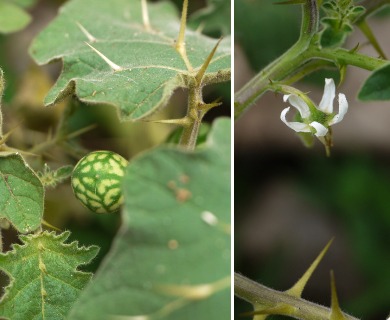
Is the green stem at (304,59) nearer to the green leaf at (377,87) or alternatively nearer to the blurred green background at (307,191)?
the green leaf at (377,87)

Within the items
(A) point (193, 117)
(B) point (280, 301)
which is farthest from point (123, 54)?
(B) point (280, 301)

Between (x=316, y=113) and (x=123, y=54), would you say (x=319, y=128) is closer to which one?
(x=316, y=113)

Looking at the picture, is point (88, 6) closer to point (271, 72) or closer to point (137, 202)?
point (271, 72)

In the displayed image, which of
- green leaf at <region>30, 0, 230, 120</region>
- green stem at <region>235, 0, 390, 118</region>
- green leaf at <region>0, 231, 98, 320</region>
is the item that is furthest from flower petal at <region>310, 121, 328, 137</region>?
green leaf at <region>0, 231, 98, 320</region>

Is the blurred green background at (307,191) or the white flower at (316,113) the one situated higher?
the white flower at (316,113)

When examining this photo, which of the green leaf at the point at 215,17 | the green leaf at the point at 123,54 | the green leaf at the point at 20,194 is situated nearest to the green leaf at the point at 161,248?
the green leaf at the point at 123,54

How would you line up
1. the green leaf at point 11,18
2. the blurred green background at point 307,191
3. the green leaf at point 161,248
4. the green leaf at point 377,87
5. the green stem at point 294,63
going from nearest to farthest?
the green leaf at point 161,248 < the green leaf at point 377,87 < the green stem at point 294,63 < the green leaf at point 11,18 < the blurred green background at point 307,191

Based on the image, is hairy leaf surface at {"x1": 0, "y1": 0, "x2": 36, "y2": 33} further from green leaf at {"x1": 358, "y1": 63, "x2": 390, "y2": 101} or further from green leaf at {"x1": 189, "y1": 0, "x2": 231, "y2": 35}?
green leaf at {"x1": 358, "y1": 63, "x2": 390, "y2": 101}

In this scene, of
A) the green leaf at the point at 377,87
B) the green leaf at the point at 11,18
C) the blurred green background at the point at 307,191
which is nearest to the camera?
the green leaf at the point at 377,87
